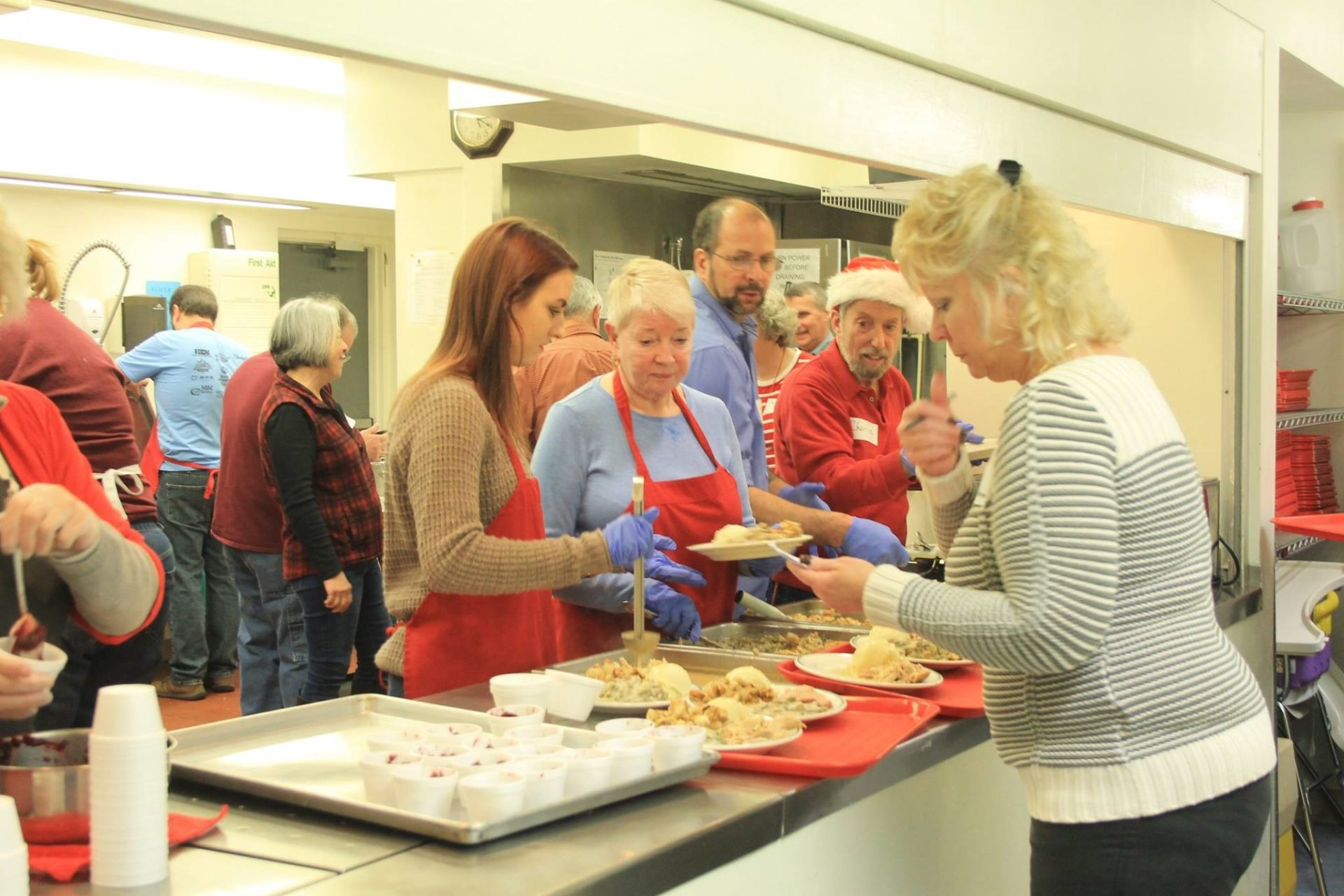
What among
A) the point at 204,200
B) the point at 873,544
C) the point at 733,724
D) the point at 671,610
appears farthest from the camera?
the point at 204,200

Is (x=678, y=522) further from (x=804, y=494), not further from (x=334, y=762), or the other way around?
(x=334, y=762)

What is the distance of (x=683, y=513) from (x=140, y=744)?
1.61 meters

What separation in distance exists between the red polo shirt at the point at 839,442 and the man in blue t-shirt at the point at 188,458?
3514mm

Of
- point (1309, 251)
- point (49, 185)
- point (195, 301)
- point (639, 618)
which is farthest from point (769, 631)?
point (49, 185)

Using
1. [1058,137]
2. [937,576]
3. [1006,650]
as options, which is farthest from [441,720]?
[1058,137]

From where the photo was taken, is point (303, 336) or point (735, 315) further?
point (303, 336)

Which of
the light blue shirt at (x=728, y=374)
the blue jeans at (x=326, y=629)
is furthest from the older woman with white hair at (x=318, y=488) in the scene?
the light blue shirt at (x=728, y=374)

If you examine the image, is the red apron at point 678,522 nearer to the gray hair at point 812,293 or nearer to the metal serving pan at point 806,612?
the metal serving pan at point 806,612

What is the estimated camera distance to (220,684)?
6480mm

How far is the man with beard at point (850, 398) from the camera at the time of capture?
141 inches

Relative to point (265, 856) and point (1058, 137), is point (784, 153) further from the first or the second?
point (265, 856)

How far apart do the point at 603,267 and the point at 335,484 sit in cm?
182

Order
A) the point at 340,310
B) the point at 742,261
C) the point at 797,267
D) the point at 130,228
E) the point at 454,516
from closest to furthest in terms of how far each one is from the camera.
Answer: the point at 454,516 → the point at 742,261 → the point at 340,310 → the point at 797,267 → the point at 130,228

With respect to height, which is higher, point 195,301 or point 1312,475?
point 195,301
